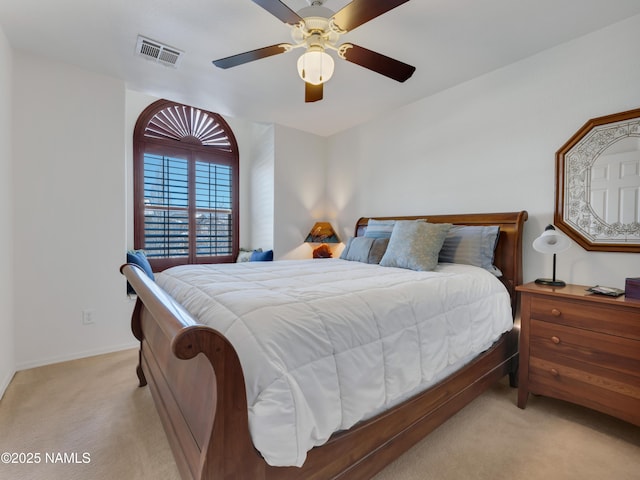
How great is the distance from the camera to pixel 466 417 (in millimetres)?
1794

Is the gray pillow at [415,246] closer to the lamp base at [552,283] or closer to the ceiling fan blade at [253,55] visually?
the lamp base at [552,283]

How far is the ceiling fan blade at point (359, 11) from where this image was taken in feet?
4.46

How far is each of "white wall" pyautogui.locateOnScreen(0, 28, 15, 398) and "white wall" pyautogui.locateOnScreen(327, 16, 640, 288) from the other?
3246 millimetres

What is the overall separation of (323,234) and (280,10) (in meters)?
2.74

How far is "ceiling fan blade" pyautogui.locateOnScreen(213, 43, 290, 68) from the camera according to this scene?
5.66 ft

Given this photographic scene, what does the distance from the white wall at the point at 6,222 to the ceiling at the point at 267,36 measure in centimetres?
30

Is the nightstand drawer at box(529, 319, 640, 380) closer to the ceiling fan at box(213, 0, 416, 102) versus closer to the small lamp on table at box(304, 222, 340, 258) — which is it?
the ceiling fan at box(213, 0, 416, 102)

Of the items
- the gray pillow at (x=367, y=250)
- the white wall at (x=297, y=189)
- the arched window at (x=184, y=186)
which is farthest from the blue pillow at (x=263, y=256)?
the gray pillow at (x=367, y=250)

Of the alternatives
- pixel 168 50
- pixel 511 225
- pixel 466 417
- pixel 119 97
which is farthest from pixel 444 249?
pixel 119 97

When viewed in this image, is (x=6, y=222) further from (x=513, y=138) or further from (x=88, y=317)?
(x=513, y=138)

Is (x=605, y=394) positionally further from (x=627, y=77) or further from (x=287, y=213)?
(x=287, y=213)

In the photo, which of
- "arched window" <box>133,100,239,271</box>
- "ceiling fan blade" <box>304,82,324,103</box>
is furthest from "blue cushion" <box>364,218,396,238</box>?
"arched window" <box>133,100,239,271</box>

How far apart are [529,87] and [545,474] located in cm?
256

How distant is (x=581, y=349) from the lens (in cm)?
169
